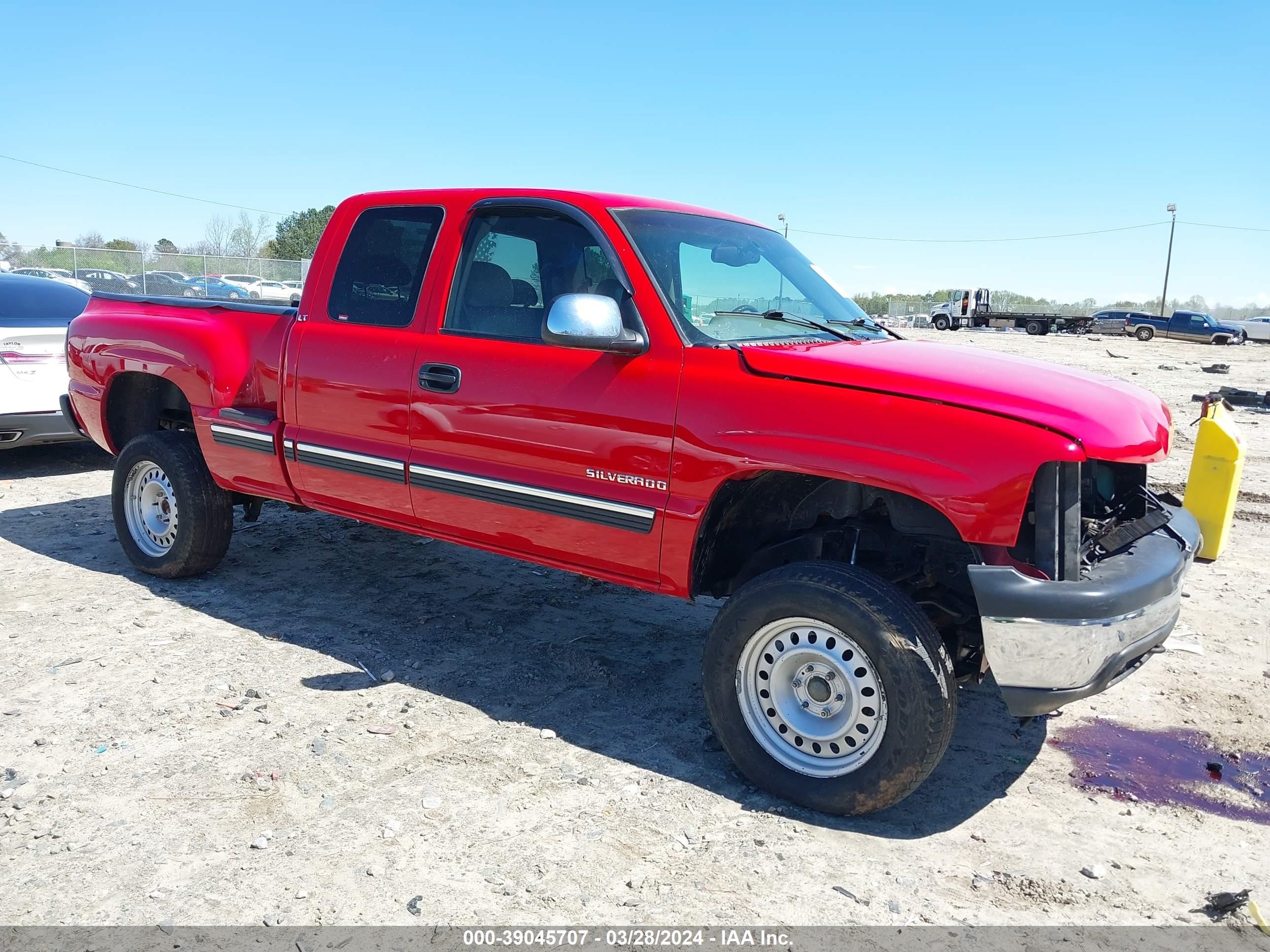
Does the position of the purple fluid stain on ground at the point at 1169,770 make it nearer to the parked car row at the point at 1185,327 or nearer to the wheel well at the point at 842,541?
the wheel well at the point at 842,541

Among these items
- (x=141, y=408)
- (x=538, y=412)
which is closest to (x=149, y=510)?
(x=141, y=408)

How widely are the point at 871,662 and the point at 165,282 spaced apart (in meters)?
30.5

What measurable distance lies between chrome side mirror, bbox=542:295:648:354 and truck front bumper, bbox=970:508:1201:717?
149 cm

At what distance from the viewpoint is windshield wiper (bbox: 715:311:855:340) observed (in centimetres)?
390

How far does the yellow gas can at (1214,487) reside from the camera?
433 cm

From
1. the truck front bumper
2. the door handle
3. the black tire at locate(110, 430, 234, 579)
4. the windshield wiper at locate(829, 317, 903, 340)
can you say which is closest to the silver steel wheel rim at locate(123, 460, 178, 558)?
the black tire at locate(110, 430, 234, 579)

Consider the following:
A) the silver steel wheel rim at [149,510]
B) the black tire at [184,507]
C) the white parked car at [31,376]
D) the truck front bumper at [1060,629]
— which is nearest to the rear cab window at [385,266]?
the black tire at [184,507]

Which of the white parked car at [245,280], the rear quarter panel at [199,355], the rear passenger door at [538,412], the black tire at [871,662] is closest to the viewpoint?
the black tire at [871,662]

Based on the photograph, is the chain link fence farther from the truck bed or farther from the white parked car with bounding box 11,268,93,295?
the truck bed

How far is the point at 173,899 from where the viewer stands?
2.75 meters

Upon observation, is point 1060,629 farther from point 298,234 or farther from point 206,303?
point 298,234

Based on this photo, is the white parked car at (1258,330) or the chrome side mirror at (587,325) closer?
the chrome side mirror at (587,325)

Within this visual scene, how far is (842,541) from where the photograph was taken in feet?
12.5

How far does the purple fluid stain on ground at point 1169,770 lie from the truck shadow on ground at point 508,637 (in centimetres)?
22
